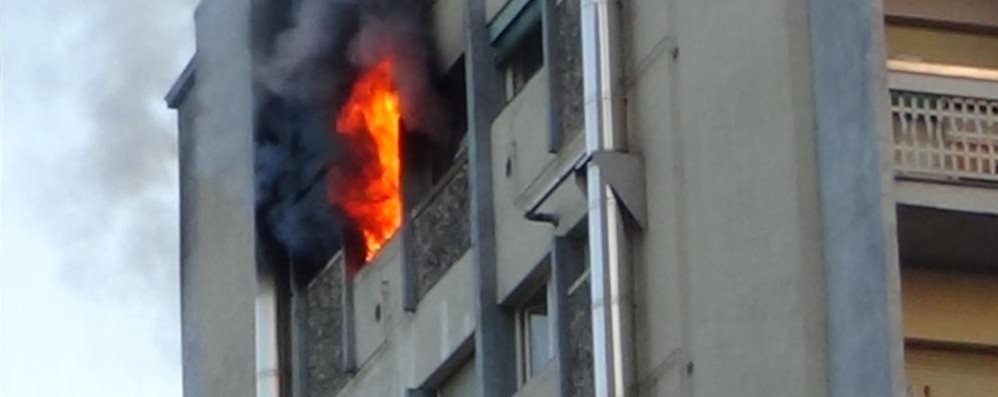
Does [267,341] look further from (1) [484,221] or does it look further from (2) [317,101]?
(1) [484,221]

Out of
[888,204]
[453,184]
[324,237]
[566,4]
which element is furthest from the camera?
[324,237]

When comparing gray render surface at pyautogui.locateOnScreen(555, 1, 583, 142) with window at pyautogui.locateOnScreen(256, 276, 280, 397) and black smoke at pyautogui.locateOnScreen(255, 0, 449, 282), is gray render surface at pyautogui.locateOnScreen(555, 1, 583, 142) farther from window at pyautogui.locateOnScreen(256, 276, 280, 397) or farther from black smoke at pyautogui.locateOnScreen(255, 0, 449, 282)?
window at pyautogui.locateOnScreen(256, 276, 280, 397)

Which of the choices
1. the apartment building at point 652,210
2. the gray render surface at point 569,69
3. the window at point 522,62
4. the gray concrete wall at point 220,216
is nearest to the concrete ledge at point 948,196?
the apartment building at point 652,210

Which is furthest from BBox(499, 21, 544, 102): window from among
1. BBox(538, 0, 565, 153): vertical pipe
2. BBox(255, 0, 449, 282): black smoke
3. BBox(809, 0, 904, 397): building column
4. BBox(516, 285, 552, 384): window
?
BBox(809, 0, 904, 397): building column

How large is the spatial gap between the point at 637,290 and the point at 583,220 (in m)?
1.26

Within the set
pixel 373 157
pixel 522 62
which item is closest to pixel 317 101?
pixel 373 157

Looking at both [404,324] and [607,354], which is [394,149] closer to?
[404,324]

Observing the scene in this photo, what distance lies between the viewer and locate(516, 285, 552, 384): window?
119ft

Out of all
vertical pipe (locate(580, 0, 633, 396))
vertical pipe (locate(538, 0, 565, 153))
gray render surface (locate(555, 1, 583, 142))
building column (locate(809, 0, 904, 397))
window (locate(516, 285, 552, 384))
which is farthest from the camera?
window (locate(516, 285, 552, 384))

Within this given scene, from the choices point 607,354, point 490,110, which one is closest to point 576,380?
point 607,354

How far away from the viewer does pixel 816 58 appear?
31125mm

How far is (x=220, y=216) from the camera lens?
43500 mm

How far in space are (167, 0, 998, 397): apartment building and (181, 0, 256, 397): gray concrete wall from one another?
50cm

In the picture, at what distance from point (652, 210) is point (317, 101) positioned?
793 centimetres
